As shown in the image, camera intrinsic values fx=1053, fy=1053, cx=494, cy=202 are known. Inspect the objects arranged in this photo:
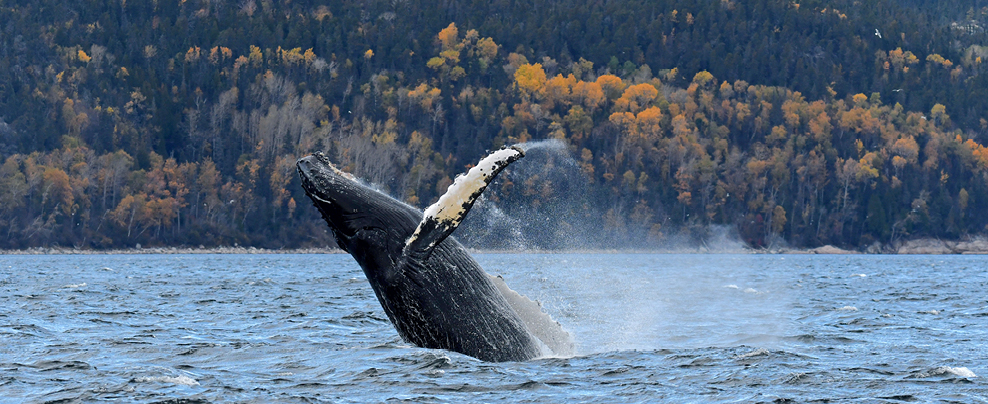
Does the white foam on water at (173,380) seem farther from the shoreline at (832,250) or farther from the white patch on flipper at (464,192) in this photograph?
the shoreline at (832,250)

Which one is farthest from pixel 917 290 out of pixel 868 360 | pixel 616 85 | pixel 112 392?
pixel 616 85

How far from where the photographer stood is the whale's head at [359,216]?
12.0 metres

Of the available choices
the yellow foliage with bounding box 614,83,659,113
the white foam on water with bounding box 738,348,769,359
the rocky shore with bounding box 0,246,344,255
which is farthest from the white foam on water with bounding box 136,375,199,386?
the yellow foliage with bounding box 614,83,659,113

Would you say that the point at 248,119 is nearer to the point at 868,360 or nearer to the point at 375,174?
the point at 375,174

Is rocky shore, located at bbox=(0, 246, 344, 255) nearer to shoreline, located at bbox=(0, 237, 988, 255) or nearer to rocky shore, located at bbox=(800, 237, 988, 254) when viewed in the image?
shoreline, located at bbox=(0, 237, 988, 255)

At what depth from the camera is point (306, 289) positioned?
3884 centimetres

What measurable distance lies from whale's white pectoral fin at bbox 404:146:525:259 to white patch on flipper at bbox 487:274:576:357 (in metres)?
2.44

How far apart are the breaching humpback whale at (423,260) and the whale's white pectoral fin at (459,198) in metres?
0.01

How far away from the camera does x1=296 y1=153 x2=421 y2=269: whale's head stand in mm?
12000

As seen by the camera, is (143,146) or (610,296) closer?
(610,296)

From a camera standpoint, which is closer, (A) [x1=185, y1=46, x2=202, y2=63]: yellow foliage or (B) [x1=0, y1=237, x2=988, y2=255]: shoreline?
(B) [x1=0, y1=237, x2=988, y2=255]: shoreline

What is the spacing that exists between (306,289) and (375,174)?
420ft

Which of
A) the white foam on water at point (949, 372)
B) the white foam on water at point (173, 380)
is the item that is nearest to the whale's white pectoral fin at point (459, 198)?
the white foam on water at point (173, 380)

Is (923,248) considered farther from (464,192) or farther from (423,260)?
(464,192)
